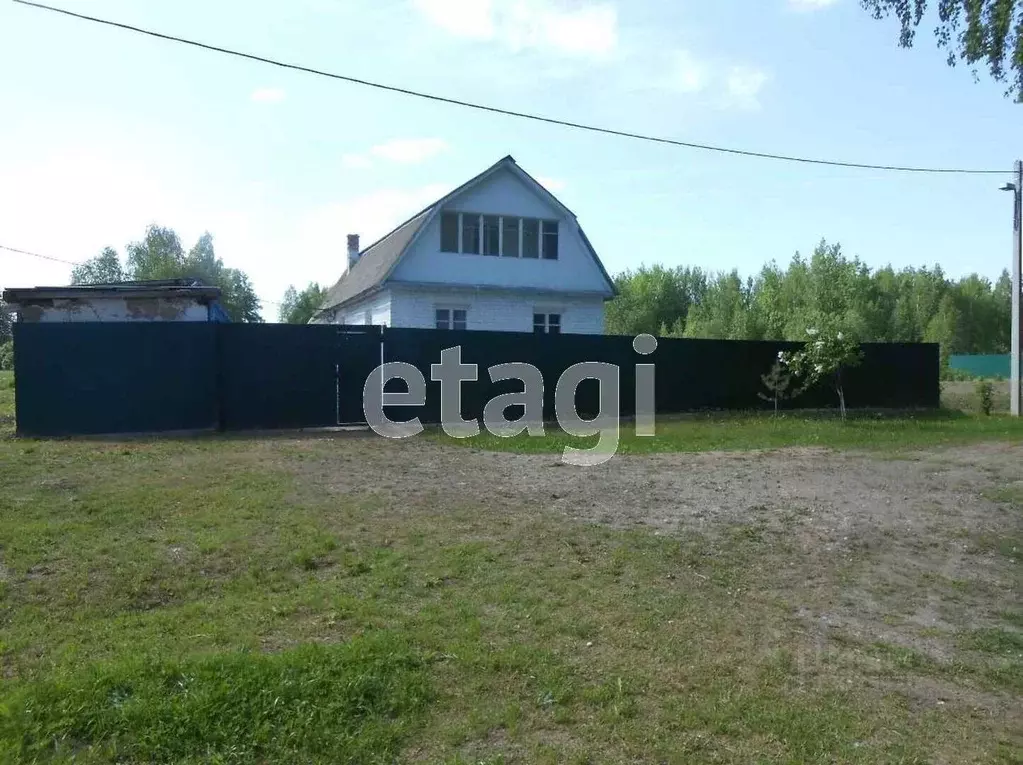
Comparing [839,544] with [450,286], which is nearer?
[839,544]

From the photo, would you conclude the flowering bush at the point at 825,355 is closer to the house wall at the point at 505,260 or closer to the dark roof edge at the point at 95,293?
the house wall at the point at 505,260

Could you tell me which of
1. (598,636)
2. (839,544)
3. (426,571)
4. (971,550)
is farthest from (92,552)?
(971,550)

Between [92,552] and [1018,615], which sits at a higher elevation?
[92,552]

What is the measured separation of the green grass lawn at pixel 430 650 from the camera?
318 centimetres

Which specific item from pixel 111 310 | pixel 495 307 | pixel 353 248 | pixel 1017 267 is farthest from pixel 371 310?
pixel 1017 267

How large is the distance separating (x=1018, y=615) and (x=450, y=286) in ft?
55.3

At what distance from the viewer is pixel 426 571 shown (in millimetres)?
5137

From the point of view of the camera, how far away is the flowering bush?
16281 millimetres

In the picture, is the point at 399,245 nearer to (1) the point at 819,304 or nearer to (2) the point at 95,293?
(2) the point at 95,293

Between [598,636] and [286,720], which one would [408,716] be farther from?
[598,636]

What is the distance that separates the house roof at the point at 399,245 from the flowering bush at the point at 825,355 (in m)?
6.84

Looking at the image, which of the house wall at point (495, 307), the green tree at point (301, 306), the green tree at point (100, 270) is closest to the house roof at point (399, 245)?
the house wall at point (495, 307)

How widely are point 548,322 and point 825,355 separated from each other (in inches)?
321

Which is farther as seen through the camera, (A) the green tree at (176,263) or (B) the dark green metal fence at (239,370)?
(A) the green tree at (176,263)
